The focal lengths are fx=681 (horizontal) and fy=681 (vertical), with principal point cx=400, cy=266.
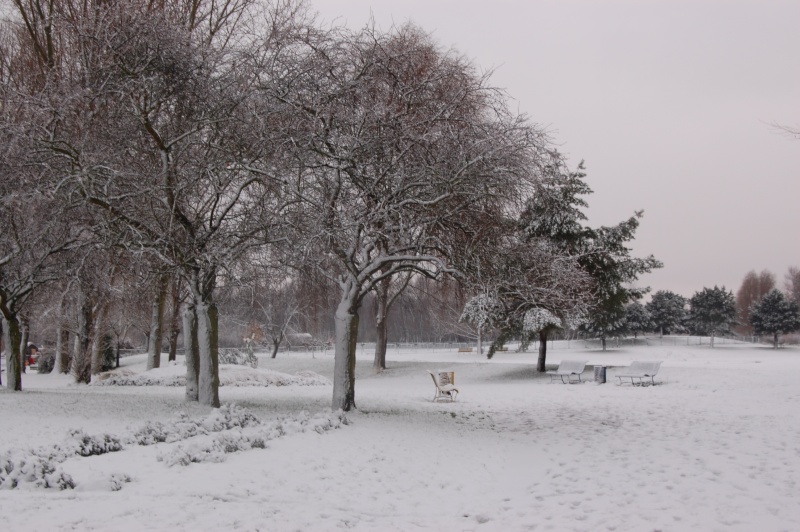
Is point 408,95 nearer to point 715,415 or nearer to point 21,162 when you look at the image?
point 21,162

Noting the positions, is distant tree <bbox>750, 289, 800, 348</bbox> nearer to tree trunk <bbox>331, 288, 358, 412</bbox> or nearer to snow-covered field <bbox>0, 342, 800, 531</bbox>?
snow-covered field <bbox>0, 342, 800, 531</bbox>

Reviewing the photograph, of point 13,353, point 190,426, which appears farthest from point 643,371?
point 13,353

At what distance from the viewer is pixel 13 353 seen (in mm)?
19297

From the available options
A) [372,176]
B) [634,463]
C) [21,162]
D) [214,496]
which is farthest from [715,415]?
[21,162]

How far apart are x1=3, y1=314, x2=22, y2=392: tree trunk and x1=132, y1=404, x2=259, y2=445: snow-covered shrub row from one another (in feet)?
32.7

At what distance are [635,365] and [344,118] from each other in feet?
54.8

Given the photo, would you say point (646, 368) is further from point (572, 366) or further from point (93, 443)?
point (93, 443)

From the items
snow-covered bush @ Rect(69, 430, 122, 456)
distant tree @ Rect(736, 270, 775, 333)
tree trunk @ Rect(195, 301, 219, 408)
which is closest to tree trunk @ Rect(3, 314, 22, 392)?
tree trunk @ Rect(195, 301, 219, 408)

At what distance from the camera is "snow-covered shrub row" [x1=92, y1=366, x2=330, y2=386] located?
2555 cm

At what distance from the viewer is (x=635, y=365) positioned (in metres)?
24.9

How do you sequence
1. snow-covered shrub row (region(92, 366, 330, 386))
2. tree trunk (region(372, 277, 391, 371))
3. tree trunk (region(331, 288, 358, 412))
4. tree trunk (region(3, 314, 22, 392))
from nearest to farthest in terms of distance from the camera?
tree trunk (region(331, 288, 358, 412))
tree trunk (region(3, 314, 22, 392))
snow-covered shrub row (region(92, 366, 330, 386))
tree trunk (region(372, 277, 391, 371))

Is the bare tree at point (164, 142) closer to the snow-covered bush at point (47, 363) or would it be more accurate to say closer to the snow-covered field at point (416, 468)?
the snow-covered field at point (416, 468)

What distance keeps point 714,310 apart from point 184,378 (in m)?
48.9

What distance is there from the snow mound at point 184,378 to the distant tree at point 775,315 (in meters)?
44.7
